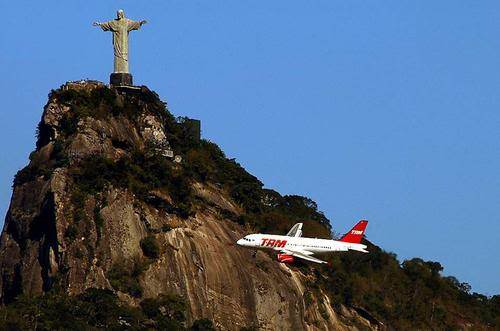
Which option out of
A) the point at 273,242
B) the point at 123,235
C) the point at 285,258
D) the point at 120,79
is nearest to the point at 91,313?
the point at 123,235

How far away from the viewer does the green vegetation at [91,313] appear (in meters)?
161

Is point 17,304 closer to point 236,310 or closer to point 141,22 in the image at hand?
A: point 236,310

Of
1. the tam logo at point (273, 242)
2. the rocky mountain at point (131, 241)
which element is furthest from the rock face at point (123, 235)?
the tam logo at point (273, 242)

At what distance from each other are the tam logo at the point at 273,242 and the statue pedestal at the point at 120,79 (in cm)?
2278

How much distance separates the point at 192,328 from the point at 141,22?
3501 centimetres

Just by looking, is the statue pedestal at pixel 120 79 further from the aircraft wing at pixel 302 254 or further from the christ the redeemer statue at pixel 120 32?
the aircraft wing at pixel 302 254

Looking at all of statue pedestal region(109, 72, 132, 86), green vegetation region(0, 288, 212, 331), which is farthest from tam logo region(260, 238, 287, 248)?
statue pedestal region(109, 72, 132, 86)

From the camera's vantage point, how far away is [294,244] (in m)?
192

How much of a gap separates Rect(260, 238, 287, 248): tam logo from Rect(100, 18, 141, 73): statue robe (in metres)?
24.4

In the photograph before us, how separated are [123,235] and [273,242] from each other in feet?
64.8

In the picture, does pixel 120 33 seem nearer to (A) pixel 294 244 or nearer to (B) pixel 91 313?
(A) pixel 294 244

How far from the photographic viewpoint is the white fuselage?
186750 millimetres

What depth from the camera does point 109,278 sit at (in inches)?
6777

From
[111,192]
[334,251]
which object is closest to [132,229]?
[111,192]
